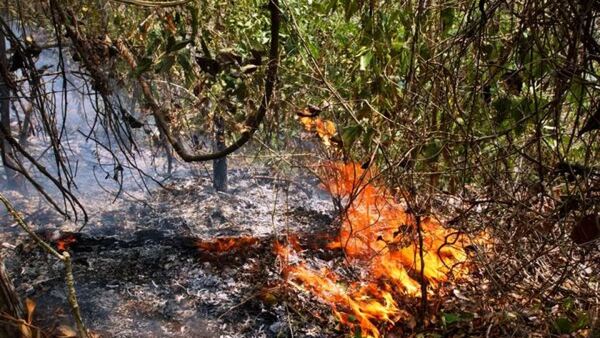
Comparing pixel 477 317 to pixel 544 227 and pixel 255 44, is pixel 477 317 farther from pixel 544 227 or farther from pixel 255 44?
pixel 255 44

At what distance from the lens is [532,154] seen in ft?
10.0

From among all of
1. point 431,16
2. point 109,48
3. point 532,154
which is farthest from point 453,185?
point 109,48

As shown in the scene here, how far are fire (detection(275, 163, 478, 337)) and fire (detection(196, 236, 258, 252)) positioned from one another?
0.40 meters

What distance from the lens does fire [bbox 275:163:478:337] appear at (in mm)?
3584

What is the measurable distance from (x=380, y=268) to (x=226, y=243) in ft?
5.44

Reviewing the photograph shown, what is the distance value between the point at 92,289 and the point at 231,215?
8.22 ft

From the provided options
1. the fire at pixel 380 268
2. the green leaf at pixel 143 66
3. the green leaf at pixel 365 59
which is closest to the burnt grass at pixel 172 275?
the fire at pixel 380 268

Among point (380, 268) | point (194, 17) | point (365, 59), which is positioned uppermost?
point (194, 17)

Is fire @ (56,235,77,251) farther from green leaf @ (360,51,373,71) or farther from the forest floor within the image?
green leaf @ (360,51,373,71)

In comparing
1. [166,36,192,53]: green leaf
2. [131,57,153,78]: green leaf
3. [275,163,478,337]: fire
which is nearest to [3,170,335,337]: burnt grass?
[275,163,478,337]: fire

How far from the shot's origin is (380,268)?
4133mm

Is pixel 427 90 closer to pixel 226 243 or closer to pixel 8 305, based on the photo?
pixel 8 305

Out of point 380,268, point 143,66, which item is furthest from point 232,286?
point 143,66

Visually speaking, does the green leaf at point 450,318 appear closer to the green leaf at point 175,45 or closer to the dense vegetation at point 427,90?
the dense vegetation at point 427,90
